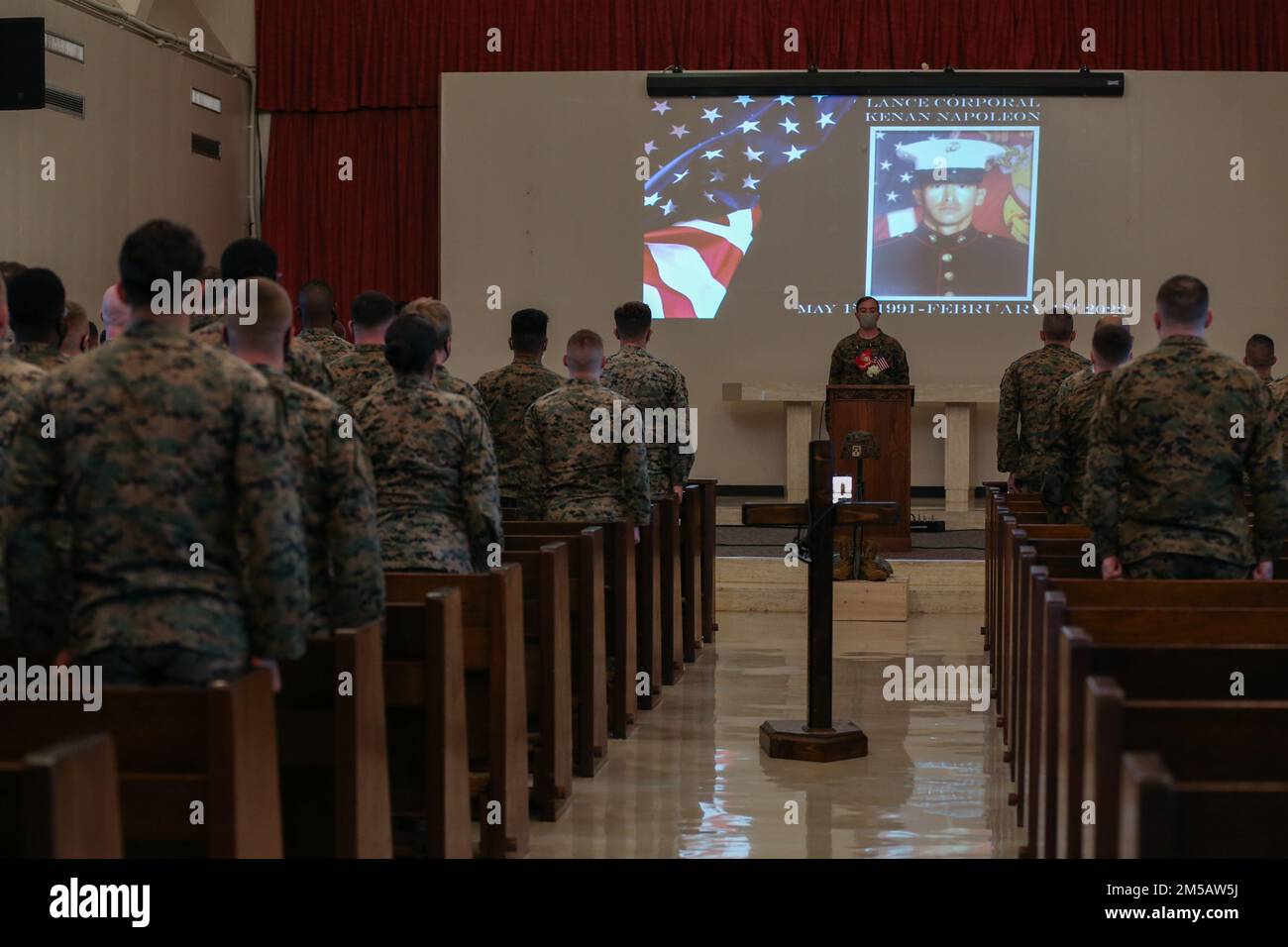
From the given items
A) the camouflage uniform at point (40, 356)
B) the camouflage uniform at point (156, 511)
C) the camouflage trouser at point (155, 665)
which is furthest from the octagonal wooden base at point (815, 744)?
the camouflage trouser at point (155, 665)

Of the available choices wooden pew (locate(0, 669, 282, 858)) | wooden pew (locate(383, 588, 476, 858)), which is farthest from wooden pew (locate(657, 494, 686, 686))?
wooden pew (locate(0, 669, 282, 858))

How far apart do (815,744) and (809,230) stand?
23.7 ft

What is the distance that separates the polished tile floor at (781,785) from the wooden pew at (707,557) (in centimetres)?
67

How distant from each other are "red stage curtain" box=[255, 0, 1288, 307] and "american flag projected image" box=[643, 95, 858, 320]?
73 cm

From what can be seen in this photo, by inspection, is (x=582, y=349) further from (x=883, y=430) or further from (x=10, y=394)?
(x=883, y=430)

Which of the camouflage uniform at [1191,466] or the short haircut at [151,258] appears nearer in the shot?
the short haircut at [151,258]

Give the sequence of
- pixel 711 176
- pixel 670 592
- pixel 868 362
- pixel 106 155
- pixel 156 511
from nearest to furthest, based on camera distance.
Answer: pixel 156 511 → pixel 670 592 → pixel 868 362 → pixel 106 155 → pixel 711 176

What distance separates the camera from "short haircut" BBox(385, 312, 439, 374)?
14.0 feet

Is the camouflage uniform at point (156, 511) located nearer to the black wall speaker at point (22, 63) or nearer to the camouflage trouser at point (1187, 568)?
the camouflage trouser at point (1187, 568)

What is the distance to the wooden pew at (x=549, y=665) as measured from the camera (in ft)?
15.3

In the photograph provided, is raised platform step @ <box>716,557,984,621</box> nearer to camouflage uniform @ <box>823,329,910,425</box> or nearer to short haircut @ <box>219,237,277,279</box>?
A: camouflage uniform @ <box>823,329,910,425</box>

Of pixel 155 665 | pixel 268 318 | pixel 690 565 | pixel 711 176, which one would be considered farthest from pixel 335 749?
pixel 711 176

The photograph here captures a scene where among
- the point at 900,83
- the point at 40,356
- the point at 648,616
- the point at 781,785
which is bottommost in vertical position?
the point at 781,785

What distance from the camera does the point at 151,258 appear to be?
2.62 m
